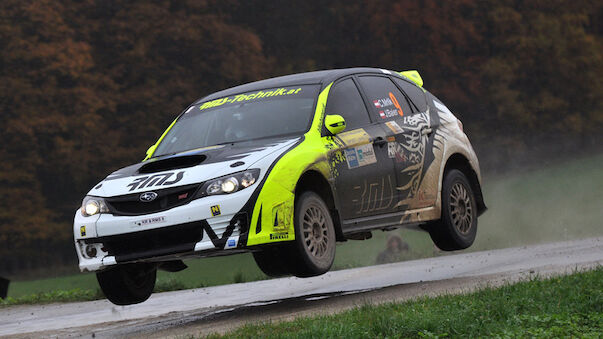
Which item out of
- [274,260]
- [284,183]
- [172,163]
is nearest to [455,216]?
[274,260]

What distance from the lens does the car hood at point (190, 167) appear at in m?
8.75

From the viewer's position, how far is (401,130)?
10.8 meters

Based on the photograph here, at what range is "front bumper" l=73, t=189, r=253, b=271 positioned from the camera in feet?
28.2

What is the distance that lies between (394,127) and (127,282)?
10.0 feet

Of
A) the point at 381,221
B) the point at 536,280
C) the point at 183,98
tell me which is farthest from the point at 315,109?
the point at 183,98

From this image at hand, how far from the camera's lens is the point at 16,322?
11562 mm

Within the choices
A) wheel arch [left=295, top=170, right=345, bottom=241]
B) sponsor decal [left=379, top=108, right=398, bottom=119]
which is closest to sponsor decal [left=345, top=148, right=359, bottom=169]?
wheel arch [left=295, top=170, right=345, bottom=241]

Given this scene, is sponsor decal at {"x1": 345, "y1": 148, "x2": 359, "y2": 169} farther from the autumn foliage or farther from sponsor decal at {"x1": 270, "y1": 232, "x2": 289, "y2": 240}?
the autumn foliage

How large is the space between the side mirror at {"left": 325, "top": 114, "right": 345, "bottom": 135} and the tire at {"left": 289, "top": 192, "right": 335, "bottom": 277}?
659 millimetres

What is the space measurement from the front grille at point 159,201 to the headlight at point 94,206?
0.14 meters

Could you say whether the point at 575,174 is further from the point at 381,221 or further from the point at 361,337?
the point at 361,337

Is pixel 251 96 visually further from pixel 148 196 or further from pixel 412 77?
pixel 412 77

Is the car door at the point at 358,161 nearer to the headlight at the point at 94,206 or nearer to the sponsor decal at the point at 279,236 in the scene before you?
the sponsor decal at the point at 279,236

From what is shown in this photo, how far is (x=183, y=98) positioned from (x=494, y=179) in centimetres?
960
